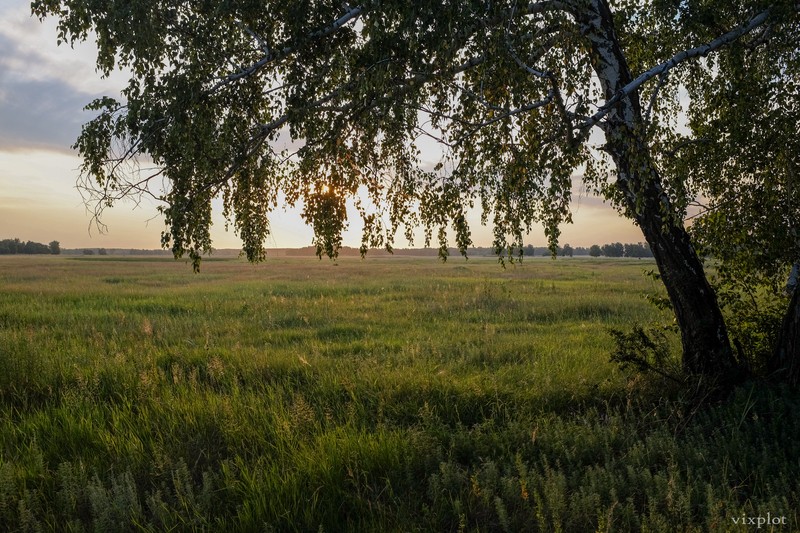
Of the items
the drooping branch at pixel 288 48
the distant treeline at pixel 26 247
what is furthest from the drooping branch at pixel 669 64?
the distant treeline at pixel 26 247

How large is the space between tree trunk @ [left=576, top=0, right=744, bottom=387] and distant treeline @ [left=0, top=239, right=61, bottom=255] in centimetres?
20101

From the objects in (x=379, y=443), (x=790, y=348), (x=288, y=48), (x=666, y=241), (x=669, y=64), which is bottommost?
(x=379, y=443)

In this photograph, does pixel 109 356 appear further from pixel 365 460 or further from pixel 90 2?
pixel 365 460

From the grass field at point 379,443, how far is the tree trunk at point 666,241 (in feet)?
1.95

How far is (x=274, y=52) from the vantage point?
5.71 m

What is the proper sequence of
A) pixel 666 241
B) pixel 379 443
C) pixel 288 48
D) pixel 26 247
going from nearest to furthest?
pixel 379 443, pixel 288 48, pixel 666 241, pixel 26 247

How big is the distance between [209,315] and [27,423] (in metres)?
9.67

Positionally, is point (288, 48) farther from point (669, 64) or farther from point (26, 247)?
point (26, 247)

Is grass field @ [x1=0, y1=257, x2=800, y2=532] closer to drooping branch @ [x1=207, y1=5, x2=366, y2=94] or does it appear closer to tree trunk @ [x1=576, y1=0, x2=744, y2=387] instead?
tree trunk @ [x1=576, y1=0, x2=744, y2=387]

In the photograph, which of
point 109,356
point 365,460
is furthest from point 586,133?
point 109,356

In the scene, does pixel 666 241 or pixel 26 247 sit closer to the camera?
pixel 666 241

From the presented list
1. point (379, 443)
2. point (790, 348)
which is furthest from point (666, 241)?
point (379, 443)

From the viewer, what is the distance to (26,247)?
553 feet

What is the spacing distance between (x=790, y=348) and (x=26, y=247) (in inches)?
8390
